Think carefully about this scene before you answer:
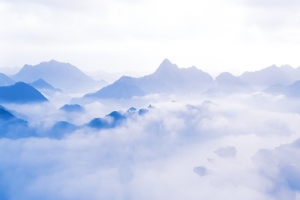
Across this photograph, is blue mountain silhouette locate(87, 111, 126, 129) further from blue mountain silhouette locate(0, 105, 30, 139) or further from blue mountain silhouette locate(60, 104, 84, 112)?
blue mountain silhouette locate(60, 104, 84, 112)

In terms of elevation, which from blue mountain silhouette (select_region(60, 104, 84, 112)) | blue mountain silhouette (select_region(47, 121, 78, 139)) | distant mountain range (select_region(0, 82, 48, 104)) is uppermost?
distant mountain range (select_region(0, 82, 48, 104))

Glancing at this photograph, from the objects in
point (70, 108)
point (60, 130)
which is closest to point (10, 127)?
point (60, 130)

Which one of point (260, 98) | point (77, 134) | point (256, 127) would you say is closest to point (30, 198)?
point (77, 134)

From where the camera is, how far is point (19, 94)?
460 ft

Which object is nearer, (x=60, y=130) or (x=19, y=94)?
(x=60, y=130)

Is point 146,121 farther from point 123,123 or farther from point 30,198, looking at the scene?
point 30,198

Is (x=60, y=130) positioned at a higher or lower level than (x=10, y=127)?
lower

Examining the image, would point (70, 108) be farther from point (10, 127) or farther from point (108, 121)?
point (10, 127)

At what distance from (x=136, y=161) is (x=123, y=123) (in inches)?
1062

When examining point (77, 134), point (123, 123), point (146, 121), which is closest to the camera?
point (77, 134)

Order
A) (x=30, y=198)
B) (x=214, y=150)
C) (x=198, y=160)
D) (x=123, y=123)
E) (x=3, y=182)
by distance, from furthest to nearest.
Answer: (x=123, y=123)
(x=214, y=150)
(x=198, y=160)
(x=3, y=182)
(x=30, y=198)

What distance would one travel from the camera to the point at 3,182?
73.0 m

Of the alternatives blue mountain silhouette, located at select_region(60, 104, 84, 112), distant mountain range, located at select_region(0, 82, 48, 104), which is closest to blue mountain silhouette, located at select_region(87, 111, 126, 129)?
blue mountain silhouette, located at select_region(60, 104, 84, 112)

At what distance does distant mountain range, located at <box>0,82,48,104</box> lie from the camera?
137m
